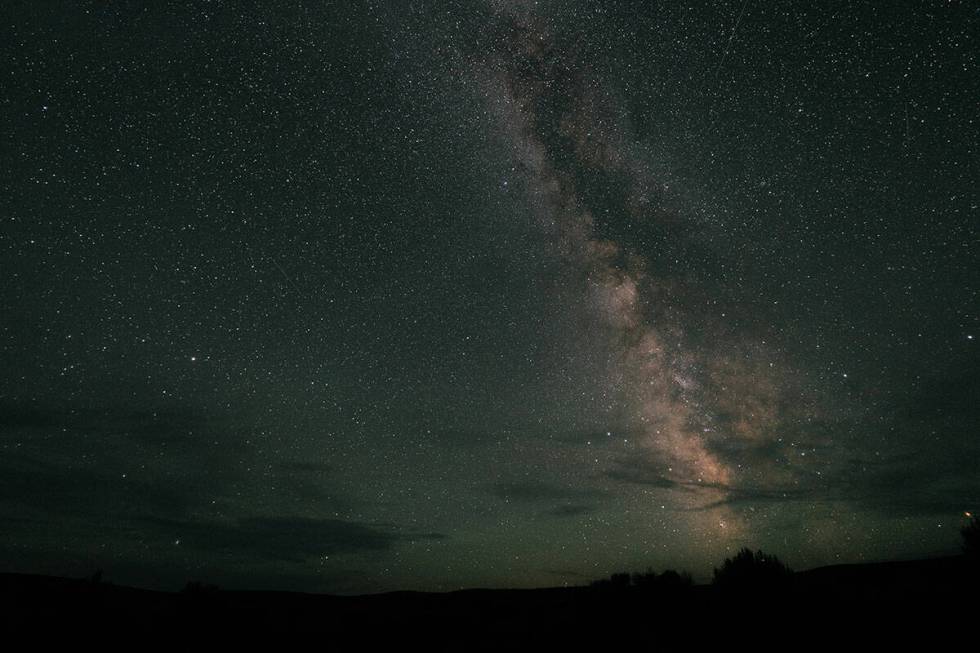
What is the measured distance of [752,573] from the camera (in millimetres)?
10789

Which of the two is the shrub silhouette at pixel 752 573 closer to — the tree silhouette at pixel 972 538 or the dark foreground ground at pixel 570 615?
the dark foreground ground at pixel 570 615

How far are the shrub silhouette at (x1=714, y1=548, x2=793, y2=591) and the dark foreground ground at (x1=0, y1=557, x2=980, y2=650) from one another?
17 cm

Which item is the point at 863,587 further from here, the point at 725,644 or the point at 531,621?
the point at 531,621

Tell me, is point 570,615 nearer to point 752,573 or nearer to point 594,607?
point 594,607

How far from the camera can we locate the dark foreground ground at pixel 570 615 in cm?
868

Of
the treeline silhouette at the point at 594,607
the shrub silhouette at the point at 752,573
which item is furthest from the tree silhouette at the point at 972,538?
the shrub silhouette at the point at 752,573

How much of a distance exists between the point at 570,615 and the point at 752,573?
4.06 m

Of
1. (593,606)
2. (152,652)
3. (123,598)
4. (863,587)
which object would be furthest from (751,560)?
(123,598)

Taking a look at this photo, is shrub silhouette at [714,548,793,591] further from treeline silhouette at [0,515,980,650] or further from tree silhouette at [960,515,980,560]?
tree silhouette at [960,515,980,560]

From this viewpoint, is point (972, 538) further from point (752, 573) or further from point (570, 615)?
point (570, 615)

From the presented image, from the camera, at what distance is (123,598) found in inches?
533

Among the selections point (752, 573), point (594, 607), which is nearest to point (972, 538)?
point (752, 573)

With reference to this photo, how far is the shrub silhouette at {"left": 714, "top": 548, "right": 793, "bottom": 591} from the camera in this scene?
33.9 ft

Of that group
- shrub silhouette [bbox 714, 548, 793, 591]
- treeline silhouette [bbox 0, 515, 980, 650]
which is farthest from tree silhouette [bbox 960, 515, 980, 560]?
shrub silhouette [bbox 714, 548, 793, 591]
